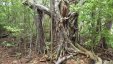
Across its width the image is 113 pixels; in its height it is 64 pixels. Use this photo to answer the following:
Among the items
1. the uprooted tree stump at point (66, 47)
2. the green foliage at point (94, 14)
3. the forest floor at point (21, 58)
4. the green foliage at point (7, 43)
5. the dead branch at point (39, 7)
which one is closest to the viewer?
the green foliage at point (94, 14)

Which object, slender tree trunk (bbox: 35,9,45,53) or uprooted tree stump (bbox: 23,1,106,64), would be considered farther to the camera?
slender tree trunk (bbox: 35,9,45,53)

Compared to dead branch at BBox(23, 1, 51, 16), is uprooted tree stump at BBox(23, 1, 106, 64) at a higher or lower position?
lower

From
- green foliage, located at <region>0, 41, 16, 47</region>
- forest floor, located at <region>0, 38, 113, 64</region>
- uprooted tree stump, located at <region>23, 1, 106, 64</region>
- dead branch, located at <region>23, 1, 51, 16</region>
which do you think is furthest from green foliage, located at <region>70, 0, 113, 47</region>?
green foliage, located at <region>0, 41, 16, 47</region>

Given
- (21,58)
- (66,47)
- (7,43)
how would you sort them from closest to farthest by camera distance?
(66,47) < (21,58) < (7,43)

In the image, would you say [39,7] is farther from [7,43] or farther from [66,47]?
[7,43]

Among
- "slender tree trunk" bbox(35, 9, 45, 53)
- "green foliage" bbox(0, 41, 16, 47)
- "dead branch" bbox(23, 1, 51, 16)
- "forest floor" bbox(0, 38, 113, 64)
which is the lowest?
"forest floor" bbox(0, 38, 113, 64)

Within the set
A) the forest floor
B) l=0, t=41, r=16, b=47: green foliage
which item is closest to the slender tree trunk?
the forest floor

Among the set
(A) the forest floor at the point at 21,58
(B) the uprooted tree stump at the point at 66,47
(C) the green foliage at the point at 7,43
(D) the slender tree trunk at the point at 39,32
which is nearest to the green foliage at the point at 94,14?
(B) the uprooted tree stump at the point at 66,47

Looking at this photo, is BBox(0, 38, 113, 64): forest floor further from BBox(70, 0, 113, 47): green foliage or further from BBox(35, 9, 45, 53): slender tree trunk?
BBox(70, 0, 113, 47): green foliage

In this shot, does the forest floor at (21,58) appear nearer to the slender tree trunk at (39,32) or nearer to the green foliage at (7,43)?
the slender tree trunk at (39,32)

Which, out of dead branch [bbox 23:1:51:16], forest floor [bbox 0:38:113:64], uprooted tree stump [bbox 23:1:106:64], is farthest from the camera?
dead branch [bbox 23:1:51:16]

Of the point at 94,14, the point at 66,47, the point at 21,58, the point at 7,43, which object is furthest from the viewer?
the point at 7,43

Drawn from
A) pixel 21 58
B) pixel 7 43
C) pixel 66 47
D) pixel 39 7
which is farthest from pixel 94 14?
pixel 7 43

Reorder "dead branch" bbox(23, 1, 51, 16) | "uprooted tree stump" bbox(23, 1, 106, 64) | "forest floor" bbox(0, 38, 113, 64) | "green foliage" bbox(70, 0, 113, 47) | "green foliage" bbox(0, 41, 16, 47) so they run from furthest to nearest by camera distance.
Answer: "green foliage" bbox(0, 41, 16, 47), "dead branch" bbox(23, 1, 51, 16), "forest floor" bbox(0, 38, 113, 64), "uprooted tree stump" bbox(23, 1, 106, 64), "green foliage" bbox(70, 0, 113, 47)
